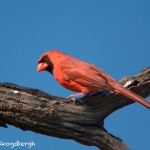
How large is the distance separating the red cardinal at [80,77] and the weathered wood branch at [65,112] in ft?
0.43

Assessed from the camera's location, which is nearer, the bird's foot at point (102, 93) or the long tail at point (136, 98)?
the long tail at point (136, 98)

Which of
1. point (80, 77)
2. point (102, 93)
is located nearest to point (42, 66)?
point (80, 77)

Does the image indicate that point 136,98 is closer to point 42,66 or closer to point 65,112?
point 65,112

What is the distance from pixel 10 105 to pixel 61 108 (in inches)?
13.6

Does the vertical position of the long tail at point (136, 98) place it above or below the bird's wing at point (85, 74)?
below

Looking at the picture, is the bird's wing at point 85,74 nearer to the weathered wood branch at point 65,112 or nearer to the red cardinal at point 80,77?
the red cardinal at point 80,77

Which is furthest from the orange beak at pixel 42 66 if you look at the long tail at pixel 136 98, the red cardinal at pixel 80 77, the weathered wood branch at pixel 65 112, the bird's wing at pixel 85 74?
the long tail at pixel 136 98

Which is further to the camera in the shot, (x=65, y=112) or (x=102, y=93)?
(x=102, y=93)

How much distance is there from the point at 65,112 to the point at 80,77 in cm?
26

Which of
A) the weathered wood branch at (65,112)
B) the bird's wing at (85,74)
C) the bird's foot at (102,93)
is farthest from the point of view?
the bird's foot at (102,93)

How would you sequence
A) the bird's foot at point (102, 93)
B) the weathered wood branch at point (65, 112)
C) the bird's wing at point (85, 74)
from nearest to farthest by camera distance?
1. the weathered wood branch at point (65, 112)
2. the bird's wing at point (85, 74)
3. the bird's foot at point (102, 93)

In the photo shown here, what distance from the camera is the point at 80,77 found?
238cm

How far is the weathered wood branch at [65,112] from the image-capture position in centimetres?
222

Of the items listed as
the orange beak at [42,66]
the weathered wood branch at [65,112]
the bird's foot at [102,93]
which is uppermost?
the orange beak at [42,66]
